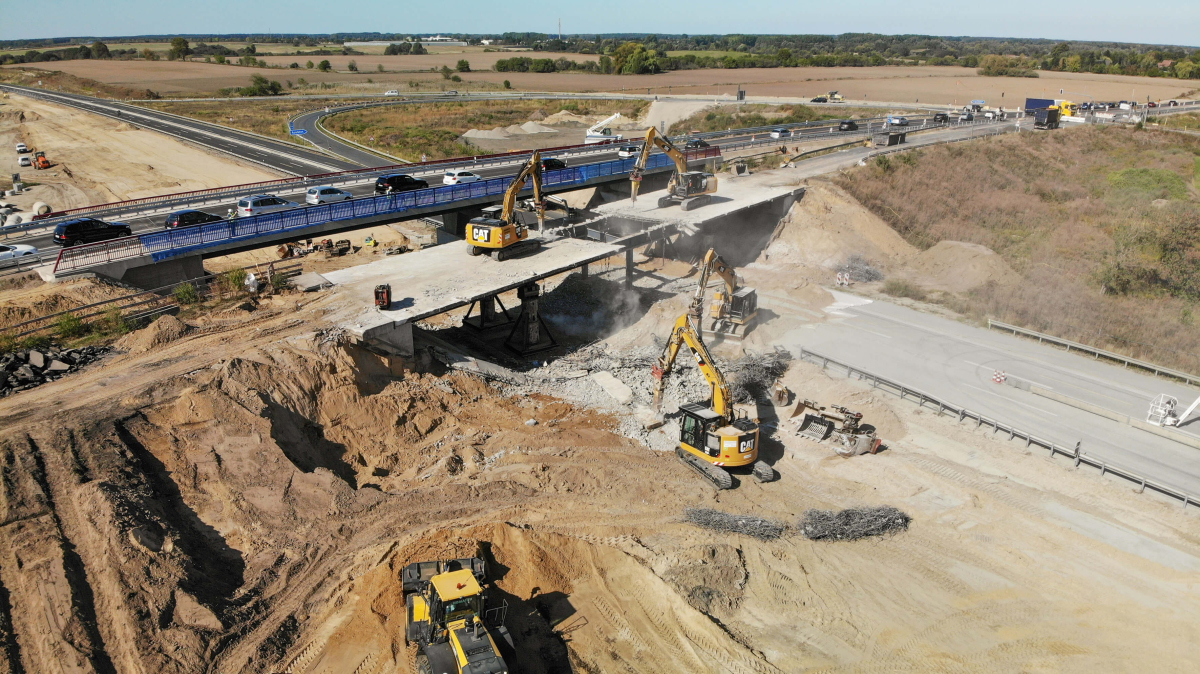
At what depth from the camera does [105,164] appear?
191 feet

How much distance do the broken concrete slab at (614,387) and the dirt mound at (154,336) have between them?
46.6 ft

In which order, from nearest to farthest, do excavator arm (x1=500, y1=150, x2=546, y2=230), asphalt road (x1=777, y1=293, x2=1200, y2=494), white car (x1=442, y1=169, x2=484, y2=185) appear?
asphalt road (x1=777, y1=293, x2=1200, y2=494) → excavator arm (x1=500, y1=150, x2=546, y2=230) → white car (x1=442, y1=169, x2=484, y2=185)

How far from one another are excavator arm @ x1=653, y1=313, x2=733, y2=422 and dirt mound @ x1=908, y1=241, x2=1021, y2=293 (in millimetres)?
19975

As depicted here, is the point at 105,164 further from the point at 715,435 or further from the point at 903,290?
the point at 903,290

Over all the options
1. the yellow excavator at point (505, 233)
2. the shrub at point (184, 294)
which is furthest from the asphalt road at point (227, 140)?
the shrub at point (184, 294)

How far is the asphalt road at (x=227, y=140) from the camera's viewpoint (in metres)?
57.0

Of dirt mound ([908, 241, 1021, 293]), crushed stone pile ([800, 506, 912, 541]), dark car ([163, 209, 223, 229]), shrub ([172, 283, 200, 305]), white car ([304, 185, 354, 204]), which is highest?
white car ([304, 185, 354, 204])

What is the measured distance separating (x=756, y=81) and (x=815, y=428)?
105746 millimetres

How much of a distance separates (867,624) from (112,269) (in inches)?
1080

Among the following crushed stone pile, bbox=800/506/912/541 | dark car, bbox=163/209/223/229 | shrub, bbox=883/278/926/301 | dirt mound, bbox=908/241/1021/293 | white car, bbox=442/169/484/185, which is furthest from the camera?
white car, bbox=442/169/484/185

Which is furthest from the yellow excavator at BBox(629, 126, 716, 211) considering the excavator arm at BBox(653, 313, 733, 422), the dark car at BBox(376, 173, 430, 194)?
the excavator arm at BBox(653, 313, 733, 422)

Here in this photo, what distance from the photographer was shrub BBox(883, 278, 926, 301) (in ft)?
118

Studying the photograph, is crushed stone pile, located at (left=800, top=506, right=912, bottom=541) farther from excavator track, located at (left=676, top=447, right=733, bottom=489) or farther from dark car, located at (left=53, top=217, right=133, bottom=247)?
dark car, located at (left=53, top=217, right=133, bottom=247)

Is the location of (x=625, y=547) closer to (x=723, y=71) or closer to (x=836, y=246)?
(x=836, y=246)
